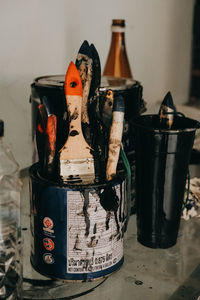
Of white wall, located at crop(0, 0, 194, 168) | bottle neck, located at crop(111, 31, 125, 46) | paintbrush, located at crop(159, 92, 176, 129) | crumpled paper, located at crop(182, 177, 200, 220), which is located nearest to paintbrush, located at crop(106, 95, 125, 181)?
paintbrush, located at crop(159, 92, 176, 129)

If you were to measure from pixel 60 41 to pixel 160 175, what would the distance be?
54 cm

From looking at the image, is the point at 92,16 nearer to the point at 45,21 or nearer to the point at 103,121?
the point at 45,21

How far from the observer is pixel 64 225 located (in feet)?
1.76

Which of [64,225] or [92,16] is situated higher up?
[92,16]

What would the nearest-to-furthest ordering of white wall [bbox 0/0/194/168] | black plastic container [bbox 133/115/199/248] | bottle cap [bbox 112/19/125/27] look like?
black plastic container [bbox 133/115/199/248], white wall [bbox 0/0/194/168], bottle cap [bbox 112/19/125/27]

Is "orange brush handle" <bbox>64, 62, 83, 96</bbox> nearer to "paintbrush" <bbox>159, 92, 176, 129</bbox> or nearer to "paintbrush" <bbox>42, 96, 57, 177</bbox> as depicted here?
"paintbrush" <bbox>42, 96, 57, 177</bbox>

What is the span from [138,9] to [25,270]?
987 mm

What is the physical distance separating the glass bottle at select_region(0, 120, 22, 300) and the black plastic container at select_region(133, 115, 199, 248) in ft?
Result: 0.63

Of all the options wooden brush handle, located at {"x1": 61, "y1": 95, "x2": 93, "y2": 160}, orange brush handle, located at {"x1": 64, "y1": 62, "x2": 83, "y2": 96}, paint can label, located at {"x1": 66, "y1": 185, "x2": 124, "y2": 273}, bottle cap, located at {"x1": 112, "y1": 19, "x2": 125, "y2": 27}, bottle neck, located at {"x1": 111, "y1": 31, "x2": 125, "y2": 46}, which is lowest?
paint can label, located at {"x1": 66, "y1": 185, "x2": 124, "y2": 273}

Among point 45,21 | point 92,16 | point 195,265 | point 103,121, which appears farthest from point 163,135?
point 92,16

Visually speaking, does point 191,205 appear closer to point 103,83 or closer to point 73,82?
point 103,83

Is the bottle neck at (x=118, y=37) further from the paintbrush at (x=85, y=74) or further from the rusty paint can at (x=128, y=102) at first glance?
the paintbrush at (x=85, y=74)

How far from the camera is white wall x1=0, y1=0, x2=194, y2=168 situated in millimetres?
895

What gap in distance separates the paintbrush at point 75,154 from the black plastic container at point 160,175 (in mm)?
111
